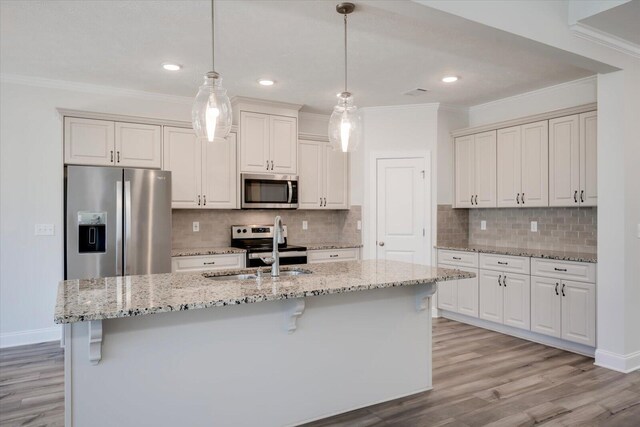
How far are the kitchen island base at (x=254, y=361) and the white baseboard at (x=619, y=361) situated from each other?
1599mm

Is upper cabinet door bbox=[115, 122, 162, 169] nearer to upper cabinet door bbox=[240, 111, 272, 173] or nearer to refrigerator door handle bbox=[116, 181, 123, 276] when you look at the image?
refrigerator door handle bbox=[116, 181, 123, 276]

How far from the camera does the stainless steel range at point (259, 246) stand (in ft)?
15.4

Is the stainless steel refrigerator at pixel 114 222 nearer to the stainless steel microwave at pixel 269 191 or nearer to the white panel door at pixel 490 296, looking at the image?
the stainless steel microwave at pixel 269 191

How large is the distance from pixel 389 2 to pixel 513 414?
260 cm

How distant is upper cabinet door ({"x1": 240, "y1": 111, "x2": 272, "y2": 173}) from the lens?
4.85 m

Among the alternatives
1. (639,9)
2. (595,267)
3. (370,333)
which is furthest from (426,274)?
(639,9)

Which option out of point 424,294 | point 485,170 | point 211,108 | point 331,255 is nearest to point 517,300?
point 485,170

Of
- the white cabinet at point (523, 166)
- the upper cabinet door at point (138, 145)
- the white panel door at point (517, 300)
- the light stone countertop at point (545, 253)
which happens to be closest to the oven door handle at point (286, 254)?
the upper cabinet door at point (138, 145)

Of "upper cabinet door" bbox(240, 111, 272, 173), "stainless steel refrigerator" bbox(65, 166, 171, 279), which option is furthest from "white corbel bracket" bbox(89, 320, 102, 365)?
"upper cabinet door" bbox(240, 111, 272, 173)

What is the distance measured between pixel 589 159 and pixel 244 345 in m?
3.53

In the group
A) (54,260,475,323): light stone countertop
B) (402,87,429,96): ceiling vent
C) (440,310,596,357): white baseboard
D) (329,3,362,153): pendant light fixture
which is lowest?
(440,310,596,357): white baseboard

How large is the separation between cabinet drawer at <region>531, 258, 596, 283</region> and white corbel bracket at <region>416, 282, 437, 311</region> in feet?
5.51

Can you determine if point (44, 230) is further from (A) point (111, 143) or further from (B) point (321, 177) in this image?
(B) point (321, 177)

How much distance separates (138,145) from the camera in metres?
4.38
